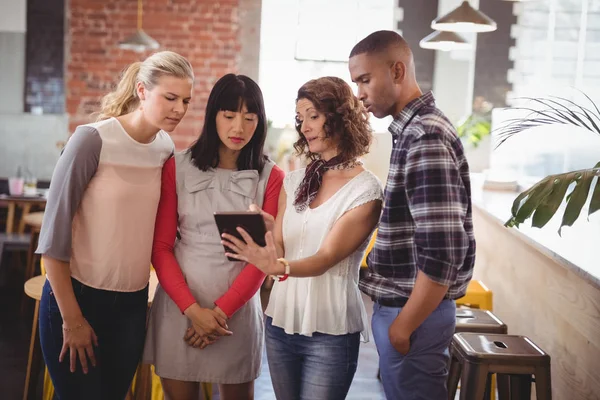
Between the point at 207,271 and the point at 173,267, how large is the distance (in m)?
0.10

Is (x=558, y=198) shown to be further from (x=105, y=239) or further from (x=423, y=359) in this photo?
(x=105, y=239)

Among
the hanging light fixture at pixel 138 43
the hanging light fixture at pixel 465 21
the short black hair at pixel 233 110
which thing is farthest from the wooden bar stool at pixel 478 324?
the hanging light fixture at pixel 138 43

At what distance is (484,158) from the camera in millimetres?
7422

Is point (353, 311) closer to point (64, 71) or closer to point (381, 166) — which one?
point (381, 166)

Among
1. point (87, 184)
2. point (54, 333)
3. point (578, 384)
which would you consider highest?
point (87, 184)

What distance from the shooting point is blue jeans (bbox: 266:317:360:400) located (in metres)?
1.92

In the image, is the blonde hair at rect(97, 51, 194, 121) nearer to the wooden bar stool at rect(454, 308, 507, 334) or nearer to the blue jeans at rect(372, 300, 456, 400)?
the blue jeans at rect(372, 300, 456, 400)

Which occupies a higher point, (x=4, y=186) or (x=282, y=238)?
(x=282, y=238)

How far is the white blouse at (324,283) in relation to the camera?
1918mm

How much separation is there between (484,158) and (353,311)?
5.82 metres

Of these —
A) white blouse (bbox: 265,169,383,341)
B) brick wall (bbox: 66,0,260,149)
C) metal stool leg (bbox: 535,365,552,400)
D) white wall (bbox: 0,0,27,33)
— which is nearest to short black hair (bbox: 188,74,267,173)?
white blouse (bbox: 265,169,383,341)

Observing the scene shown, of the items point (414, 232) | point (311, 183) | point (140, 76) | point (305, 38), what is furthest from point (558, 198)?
point (305, 38)

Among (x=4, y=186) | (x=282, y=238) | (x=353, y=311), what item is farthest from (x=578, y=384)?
(x=4, y=186)

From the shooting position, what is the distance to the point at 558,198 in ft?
6.21
